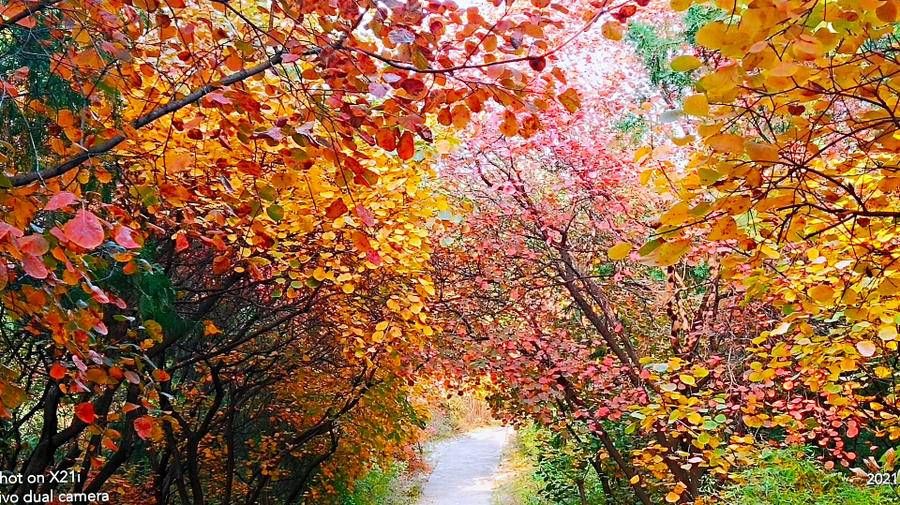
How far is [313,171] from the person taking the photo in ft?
11.2

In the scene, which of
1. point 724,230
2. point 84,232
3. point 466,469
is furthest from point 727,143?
point 466,469

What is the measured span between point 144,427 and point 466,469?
14.8m

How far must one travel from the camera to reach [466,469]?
1636 centimetres

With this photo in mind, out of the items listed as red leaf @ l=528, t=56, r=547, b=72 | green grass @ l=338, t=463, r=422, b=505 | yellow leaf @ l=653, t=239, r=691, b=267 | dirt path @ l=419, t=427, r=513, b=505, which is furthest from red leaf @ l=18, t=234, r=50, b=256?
dirt path @ l=419, t=427, r=513, b=505

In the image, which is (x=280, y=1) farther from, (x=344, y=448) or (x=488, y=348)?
(x=344, y=448)

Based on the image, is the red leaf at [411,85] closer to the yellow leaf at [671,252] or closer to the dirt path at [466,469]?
the yellow leaf at [671,252]

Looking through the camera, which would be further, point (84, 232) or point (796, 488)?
point (796, 488)

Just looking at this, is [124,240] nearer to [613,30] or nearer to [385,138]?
[385,138]

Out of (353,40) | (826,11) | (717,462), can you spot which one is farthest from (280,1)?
(717,462)

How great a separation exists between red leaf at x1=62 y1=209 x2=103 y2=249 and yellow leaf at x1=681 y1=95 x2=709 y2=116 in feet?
3.70

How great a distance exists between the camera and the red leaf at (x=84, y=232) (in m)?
1.26

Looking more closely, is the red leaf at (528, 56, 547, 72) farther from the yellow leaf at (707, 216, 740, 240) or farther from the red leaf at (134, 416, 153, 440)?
the red leaf at (134, 416, 153, 440)

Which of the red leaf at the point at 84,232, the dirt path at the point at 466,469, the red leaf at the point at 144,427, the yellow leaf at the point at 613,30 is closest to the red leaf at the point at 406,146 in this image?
the yellow leaf at the point at 613,30

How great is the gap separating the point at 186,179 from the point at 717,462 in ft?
10.9
